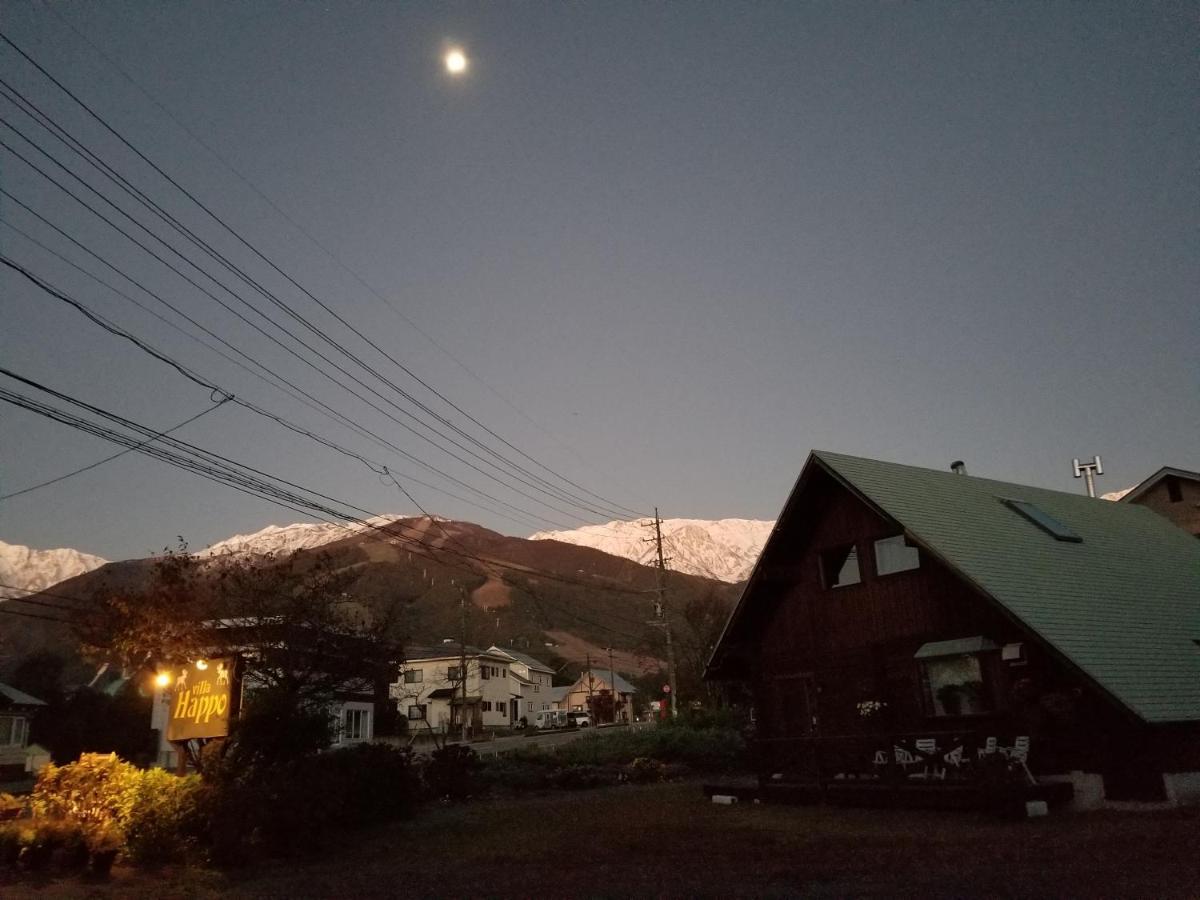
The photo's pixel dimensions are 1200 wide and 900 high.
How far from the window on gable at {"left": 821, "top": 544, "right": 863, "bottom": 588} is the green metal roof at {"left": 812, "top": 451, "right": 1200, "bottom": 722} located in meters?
2.06

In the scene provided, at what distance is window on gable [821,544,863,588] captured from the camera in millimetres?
21234

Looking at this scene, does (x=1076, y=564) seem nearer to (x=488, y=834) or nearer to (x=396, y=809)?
(x=488, y=834)

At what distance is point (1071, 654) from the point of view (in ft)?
48.9

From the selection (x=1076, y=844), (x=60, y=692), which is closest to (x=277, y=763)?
(x=1076, y=844)

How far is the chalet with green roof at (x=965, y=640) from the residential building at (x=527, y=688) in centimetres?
6889

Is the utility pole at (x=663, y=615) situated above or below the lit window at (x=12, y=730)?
above

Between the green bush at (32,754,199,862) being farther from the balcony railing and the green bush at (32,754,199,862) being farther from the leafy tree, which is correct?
the balcony railing

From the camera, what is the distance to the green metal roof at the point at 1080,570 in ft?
50.4

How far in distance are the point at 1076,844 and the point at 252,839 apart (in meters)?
12.6

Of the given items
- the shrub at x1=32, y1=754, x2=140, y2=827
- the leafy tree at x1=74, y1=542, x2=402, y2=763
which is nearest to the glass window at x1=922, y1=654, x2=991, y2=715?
the leafy tree at x1=74, y1=542, x2=402, y2=763

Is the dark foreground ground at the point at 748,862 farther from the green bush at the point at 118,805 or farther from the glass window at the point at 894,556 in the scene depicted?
the glass window at the point at 894,556

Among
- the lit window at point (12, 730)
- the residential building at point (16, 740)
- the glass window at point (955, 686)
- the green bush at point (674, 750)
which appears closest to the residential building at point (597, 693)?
the residential building at point (16, 740)

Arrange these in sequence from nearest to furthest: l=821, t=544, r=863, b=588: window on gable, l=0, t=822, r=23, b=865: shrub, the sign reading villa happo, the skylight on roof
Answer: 1. l=0, t=822, r=23, b=865: shrub
2. the sign reading villa happo
3. the skylight on roof
4. l=821, t=544, r=863, b=588: window on gable

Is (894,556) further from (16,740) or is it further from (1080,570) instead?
(16,740)
